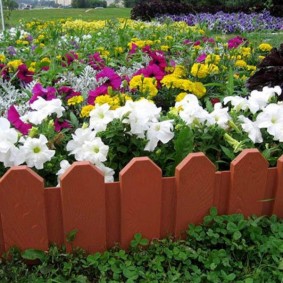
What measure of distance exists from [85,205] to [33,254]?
0.93ft

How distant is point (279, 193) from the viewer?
185cm

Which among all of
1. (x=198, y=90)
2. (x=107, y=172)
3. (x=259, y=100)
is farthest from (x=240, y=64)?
(x=107, y=172)

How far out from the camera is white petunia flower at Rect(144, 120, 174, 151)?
177cm

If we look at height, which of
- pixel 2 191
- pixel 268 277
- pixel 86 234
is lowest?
pixel 268 277

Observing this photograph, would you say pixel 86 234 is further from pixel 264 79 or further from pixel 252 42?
pixel 252 42

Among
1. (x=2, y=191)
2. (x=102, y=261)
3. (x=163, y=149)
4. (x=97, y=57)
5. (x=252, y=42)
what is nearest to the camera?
(x=2, y=191)

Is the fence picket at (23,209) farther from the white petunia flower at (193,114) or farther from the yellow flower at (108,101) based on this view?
the white petunia flower at (193,114)

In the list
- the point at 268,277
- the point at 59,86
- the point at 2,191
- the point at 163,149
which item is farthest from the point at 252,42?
the point at 2,191

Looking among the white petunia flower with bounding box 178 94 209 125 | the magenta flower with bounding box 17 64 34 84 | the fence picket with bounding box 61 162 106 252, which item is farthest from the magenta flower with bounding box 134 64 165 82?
the fence picket with bounding box 61 162 106 252

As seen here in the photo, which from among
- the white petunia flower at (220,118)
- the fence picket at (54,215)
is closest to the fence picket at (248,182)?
the white petunia flower at (220,118)

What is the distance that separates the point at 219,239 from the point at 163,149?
0.44m

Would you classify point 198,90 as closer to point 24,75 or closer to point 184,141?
point 184,141

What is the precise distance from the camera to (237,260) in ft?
5.67

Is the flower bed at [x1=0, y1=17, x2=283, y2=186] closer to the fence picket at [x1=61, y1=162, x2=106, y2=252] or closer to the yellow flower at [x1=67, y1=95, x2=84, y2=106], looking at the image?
the yellow flower at [x1=67, y1=95, x2=84, y2=106]
